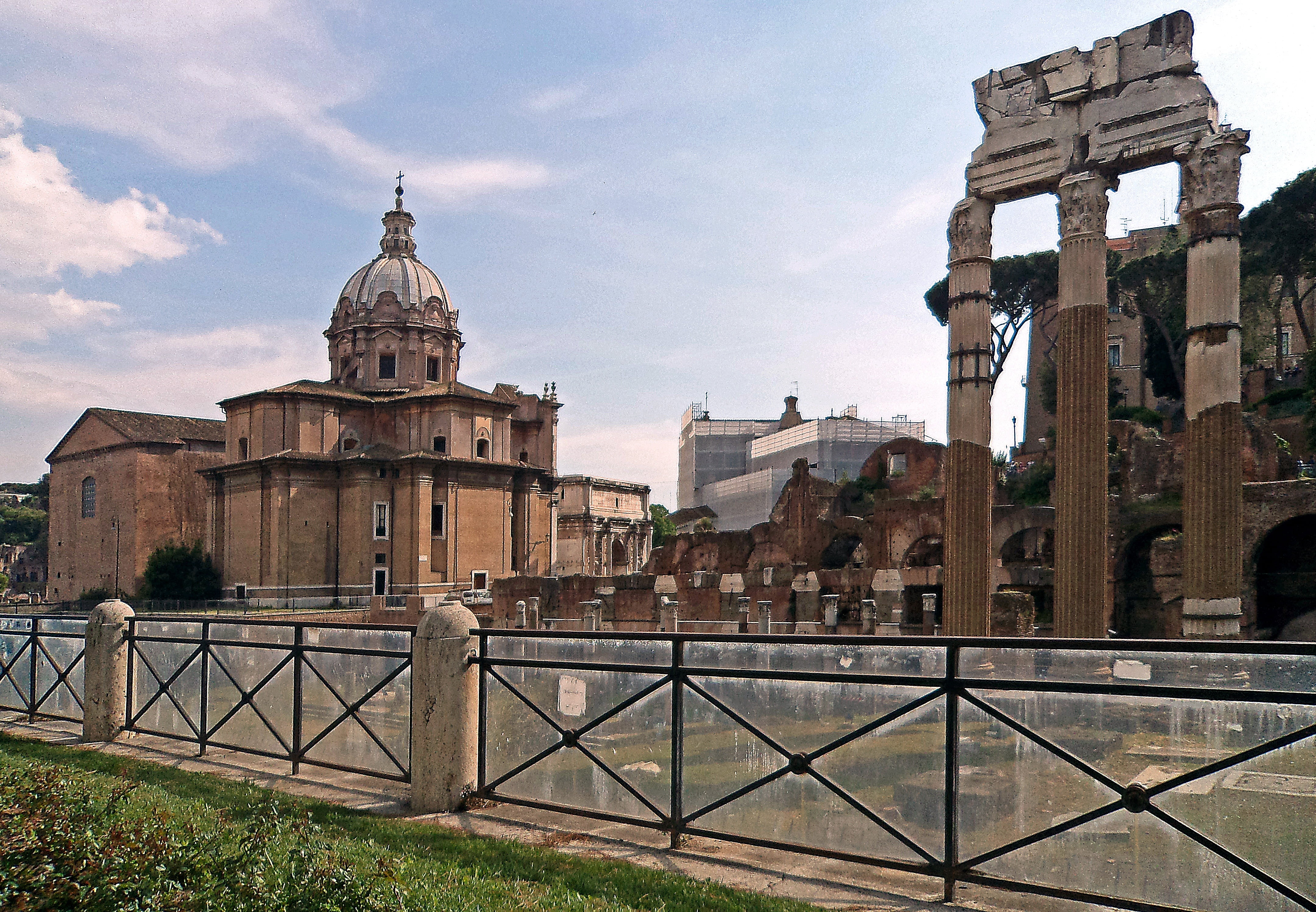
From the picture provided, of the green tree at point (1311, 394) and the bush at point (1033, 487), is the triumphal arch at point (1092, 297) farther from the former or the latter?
the bush at point (1033, 487)

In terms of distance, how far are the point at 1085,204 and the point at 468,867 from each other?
13.9 metres

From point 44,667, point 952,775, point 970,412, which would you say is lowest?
point 44,667

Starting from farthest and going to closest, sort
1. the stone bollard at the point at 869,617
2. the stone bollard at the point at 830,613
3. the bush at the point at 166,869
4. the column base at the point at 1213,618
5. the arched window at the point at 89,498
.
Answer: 1. the arched window at the point at 89,498
2. the stone bollard at the point at 830,613
3. the stone bollard at the point at 869,617
4. the column base at the point at 1213,618
5. the bush at the point at 166,869

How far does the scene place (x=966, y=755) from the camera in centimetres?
472

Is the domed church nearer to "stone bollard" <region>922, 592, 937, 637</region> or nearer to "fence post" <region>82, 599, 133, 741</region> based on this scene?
"stone bollard" <region>922, 592, 937, 637</region>

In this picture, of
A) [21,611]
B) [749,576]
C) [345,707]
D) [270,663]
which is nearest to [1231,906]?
[345,707]

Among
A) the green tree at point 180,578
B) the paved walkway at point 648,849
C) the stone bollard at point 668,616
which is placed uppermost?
the paved walkway at point 648,849

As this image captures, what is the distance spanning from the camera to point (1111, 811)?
13.8ft

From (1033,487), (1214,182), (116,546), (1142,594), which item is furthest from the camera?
(116,546)

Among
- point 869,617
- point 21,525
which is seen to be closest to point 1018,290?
point 869,617

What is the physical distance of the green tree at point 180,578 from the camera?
46.9m

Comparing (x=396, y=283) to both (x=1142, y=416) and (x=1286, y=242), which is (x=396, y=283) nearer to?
(x=1142, y=416)

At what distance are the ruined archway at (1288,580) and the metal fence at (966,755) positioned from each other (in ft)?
77.2

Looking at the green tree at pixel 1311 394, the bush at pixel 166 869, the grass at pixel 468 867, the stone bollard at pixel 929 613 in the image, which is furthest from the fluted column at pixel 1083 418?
the green tree at pixel 1311 394
